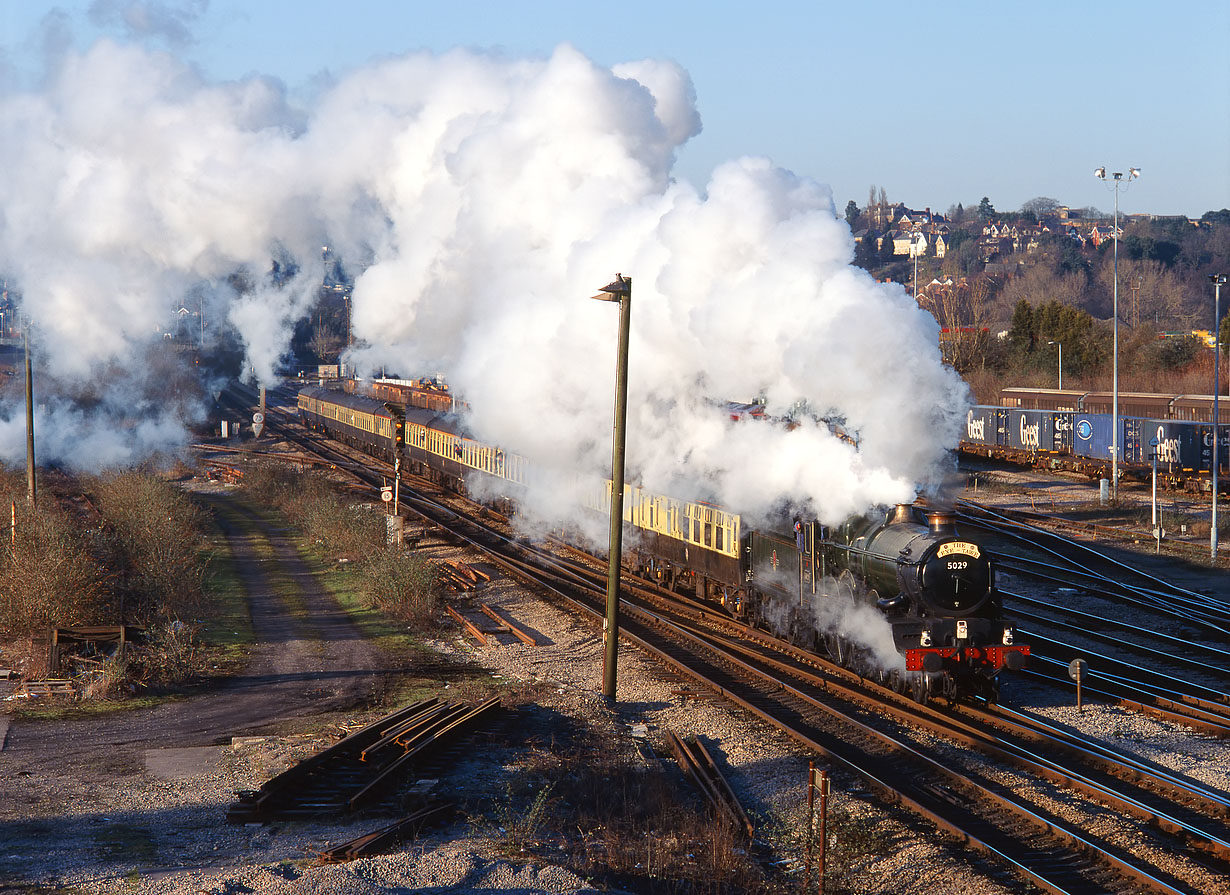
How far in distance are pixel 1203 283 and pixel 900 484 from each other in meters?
145

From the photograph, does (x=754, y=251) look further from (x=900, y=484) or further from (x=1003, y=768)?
(x=1003, y=768)

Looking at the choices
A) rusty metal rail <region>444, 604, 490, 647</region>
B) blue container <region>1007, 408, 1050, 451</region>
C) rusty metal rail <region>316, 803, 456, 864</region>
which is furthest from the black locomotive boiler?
blue container <region>1007, 408, 1050, 451</region>

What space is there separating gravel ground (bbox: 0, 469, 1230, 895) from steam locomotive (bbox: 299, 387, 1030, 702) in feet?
6.20

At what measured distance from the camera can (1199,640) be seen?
21.9 meters

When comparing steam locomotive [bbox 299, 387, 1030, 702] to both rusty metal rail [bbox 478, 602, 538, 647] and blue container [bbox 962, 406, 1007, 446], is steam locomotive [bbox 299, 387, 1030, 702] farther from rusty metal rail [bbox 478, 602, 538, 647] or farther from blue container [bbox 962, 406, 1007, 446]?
blue container [bbox 962, 406, 1007, 446]

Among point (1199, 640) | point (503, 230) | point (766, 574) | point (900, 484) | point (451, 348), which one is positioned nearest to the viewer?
point (900, 484)

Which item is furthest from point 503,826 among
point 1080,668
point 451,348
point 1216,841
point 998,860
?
point 451,348

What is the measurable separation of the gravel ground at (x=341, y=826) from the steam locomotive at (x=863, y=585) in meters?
1.89

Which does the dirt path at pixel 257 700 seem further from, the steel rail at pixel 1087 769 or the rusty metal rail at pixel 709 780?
the steel rail at pixel 1087 769

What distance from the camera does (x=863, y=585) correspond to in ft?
55.8

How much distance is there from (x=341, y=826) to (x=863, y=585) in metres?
8.58

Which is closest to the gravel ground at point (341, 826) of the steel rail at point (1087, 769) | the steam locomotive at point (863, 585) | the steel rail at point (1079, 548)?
the steel rail at point (1087, 769)

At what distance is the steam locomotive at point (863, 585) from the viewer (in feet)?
51.1

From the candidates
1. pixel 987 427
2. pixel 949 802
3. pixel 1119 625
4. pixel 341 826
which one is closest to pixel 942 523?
pixel 949 802
